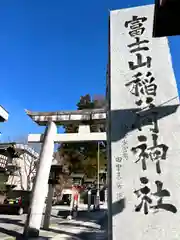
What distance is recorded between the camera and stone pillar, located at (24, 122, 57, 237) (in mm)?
8023

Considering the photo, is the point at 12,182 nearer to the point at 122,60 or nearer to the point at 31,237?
the point at 31,237

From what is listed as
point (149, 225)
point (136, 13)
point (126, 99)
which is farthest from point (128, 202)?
point (136, 13)

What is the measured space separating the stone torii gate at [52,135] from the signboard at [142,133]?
4664 millimetres

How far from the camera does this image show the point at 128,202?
165 inches

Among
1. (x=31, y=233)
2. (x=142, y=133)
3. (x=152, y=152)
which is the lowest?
(x=31, y=233)

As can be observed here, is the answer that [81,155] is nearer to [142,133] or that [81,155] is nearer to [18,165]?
[18,165]

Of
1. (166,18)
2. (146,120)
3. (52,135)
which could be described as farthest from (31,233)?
(166,18)

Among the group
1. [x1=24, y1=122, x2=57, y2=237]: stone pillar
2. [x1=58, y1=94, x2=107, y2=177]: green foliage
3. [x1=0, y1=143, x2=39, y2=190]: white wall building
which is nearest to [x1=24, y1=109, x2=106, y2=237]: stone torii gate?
[x1=24, y1=122, x2=57, y2=237]: stone pillar

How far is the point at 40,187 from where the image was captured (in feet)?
28.5

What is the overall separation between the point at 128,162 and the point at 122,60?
8.33 ft

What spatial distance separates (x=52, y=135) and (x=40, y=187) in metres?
2.28

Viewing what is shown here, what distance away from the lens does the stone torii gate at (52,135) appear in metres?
Answer: 8.74

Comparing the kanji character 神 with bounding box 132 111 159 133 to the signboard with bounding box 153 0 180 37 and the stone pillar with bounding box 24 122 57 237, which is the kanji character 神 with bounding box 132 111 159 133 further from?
the stone pillar with bounding box 24 122 57 237

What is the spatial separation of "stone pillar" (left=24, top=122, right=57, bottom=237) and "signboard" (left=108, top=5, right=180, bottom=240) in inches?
197
